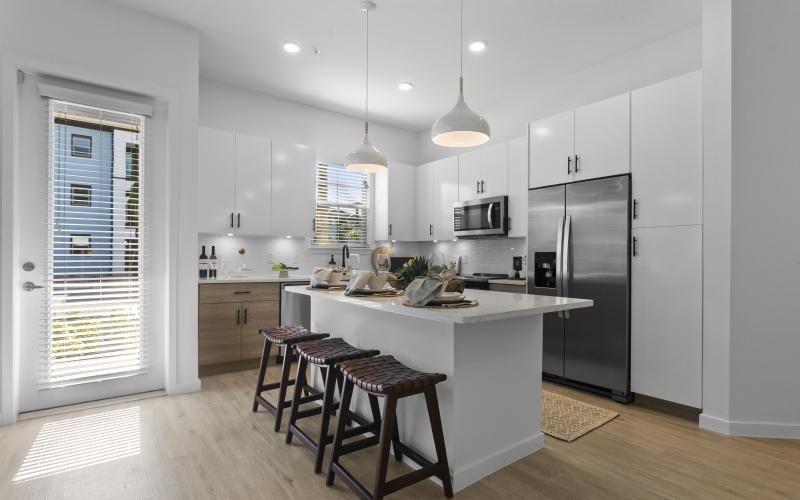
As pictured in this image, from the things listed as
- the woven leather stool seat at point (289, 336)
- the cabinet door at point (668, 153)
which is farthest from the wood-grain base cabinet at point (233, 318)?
the cabinet door at point (668, 153)

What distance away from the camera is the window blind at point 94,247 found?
3.08m

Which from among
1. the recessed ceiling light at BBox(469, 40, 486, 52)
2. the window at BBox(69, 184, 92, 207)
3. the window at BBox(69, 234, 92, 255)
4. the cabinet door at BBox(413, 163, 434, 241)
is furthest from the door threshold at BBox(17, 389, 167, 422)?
the recessed ceiling light at BBox(469, 40, 486, 52)

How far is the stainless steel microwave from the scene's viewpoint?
15.1 ft

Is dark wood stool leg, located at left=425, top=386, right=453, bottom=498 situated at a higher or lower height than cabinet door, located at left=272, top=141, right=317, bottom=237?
lower

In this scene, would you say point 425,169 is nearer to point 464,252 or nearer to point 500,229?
point 464,252

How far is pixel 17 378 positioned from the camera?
115 inches

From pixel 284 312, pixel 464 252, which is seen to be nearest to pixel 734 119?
pixel 464 252

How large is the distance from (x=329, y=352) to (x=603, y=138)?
9.30ft

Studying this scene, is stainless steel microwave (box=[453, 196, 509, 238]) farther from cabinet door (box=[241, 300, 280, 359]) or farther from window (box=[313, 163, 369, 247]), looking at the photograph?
cabinet door (box=[241, 300, 280, 359])

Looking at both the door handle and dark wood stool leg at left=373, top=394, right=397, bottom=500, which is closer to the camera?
dark wood stool leg at left=373, top=394, right=397, bottom=500

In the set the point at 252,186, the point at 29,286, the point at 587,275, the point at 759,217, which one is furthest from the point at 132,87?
the point at 759,217

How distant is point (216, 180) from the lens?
4.30 meters

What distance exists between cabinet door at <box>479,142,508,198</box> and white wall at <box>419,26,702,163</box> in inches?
18.5

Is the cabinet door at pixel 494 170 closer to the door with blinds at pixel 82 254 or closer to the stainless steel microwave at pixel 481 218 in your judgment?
the stainless steel microwave at pixel 481 218
